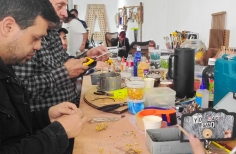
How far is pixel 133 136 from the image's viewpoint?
101cm

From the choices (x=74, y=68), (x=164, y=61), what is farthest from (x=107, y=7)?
(x=74, y=68)

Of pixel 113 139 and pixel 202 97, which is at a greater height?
pixel 202 97

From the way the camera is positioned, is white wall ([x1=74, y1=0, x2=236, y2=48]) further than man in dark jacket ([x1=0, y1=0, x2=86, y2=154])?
Yes

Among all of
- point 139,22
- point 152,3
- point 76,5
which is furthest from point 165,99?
point 76,5

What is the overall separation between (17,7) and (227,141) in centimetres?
83

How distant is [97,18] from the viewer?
31.6 ft

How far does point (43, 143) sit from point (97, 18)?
29.9 ft

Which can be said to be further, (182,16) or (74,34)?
(74,34)

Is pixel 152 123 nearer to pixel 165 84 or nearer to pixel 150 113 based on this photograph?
pixel 150 113

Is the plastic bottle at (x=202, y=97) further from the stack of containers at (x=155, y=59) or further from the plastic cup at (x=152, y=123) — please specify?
the stack of containers at (x=155, y=59)

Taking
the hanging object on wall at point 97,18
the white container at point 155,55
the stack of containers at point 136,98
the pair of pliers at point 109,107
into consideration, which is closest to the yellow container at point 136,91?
the stack of containers at point 136,98

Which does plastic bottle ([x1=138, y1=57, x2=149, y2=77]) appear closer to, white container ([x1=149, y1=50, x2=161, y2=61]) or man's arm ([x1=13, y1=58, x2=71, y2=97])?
white container ([x1=149, y1=50, x2=161, y2=61])

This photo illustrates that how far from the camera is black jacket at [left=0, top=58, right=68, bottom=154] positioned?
0.84 metres

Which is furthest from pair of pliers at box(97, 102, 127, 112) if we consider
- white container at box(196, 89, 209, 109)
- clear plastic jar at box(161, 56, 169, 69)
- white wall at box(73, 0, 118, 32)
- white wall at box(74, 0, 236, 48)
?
white wall at box(73, 0, 118, 32)
